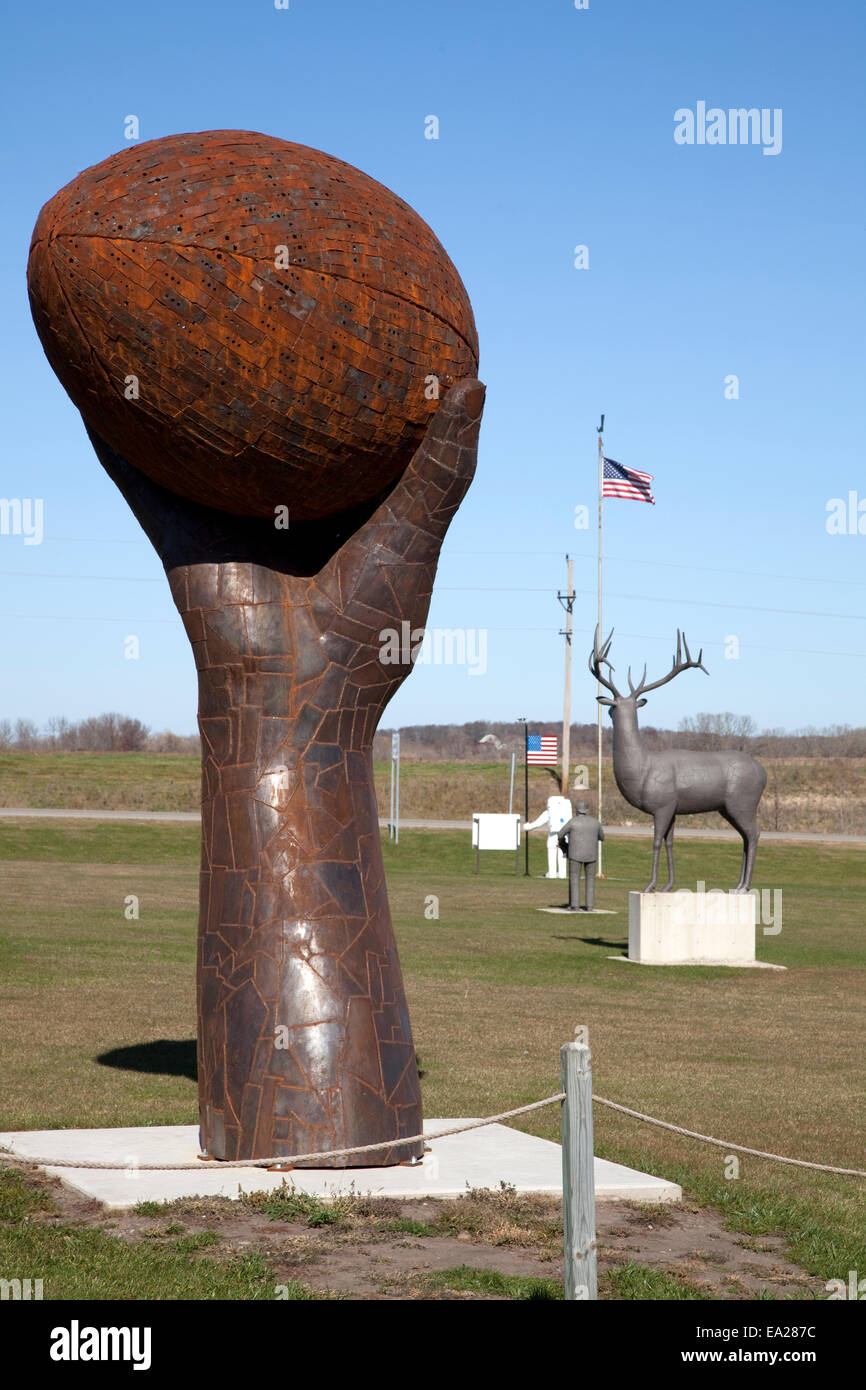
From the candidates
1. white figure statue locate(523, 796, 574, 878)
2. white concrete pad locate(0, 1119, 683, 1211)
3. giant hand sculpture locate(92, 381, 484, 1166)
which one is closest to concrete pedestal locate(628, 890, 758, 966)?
white concrete pad locate(0, 1119, 683, 1211)

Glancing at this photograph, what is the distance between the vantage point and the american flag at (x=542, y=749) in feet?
106

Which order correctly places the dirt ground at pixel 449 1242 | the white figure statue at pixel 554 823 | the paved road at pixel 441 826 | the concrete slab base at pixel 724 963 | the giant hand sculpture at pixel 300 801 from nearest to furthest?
the dirt ground at pixel 449 1242, the giant hand sculpture at pixel 300 801, the concrete slab base at pixel 724 963, the white figure statue at pixel 554 823, the paved road at pixel 441 826

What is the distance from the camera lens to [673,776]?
18469 mm

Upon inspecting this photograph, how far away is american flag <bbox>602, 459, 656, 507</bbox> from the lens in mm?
32094

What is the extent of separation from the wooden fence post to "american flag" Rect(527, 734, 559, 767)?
2691 centimetres

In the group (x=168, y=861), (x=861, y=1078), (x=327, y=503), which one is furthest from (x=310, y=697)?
(x=168, y=861)

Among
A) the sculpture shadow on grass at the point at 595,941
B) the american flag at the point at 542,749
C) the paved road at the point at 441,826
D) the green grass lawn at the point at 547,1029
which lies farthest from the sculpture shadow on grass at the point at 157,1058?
the paved road at the point at 441,826

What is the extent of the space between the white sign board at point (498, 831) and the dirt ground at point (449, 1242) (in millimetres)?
26491

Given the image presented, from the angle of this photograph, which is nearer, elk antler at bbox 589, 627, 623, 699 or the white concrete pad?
the white concrete pad

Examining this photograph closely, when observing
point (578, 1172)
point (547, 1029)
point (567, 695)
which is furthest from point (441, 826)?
point (578, 1172)

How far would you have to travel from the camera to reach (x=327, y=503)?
7406 mm

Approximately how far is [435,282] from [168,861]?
27.3m

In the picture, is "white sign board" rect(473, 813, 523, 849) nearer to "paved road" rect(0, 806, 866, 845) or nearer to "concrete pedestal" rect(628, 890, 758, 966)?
"paved road" rect(0, 806, 866, 845)

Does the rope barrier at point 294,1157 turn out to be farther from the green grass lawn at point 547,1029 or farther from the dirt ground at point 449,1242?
the green grass lawn at point 547,1029
